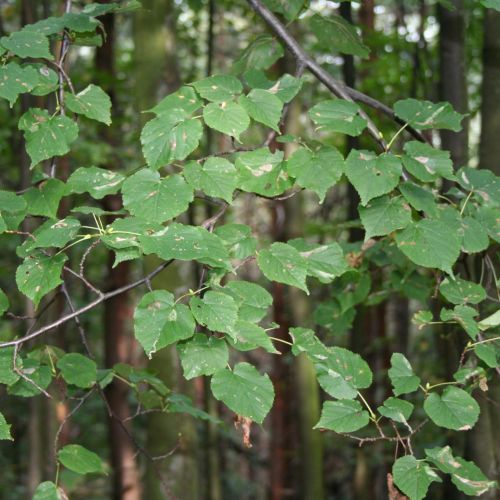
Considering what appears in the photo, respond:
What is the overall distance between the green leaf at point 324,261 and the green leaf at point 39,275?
67cm

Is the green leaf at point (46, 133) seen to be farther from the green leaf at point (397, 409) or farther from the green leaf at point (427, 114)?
the green leaf at point (397, 409)

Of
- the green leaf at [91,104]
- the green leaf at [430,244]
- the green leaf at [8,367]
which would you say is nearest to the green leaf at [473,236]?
the green leaf at [430,244]

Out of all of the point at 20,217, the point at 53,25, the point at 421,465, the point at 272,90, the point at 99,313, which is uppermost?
the point at 53,25

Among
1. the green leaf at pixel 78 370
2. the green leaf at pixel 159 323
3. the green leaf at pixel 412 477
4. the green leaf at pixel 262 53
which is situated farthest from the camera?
the green leaf at pixel 262 53

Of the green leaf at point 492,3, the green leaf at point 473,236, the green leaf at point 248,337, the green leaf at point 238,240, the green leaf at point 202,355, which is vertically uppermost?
the green leaf at point 492,3

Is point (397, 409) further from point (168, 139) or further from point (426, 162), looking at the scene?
point (168, 139)

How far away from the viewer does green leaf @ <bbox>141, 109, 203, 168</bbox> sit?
1681mm

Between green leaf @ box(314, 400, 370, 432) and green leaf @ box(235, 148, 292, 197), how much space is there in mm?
586

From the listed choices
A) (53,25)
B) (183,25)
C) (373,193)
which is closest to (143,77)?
(53,25)

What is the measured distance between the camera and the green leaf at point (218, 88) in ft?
5.70

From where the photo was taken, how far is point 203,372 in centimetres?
157

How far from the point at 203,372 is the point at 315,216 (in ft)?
26.9

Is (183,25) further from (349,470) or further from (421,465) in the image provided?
(421,465)

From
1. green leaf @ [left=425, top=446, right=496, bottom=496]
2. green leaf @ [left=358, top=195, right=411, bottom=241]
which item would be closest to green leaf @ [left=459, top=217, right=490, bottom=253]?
green leaf @ [left=358, top=195, right=411, bottom=241]
